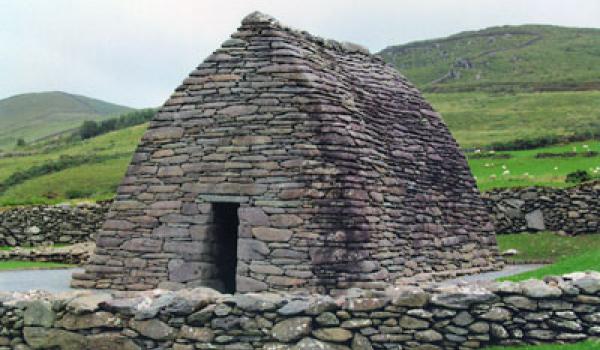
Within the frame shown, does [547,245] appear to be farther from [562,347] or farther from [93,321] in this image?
[93,321]

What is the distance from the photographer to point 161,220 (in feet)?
42.2

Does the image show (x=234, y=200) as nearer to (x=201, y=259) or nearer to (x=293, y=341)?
(x=201, y=259)

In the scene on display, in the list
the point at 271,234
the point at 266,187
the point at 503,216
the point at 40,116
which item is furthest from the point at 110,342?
the point at 40,116

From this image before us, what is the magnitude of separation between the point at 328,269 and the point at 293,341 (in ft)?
13.2

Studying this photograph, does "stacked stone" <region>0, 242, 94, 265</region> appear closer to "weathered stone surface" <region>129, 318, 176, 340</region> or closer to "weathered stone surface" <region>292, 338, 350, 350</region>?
"weathered stone surface" <region>129, 318, 176, 340</region>

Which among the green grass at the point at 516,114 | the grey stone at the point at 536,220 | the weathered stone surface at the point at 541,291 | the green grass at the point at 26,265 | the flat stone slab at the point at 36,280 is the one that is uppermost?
the green grass at the point at 516,114

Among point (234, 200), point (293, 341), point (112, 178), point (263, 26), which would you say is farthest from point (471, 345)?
point (112, 178)

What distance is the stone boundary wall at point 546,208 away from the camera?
69.8 ft

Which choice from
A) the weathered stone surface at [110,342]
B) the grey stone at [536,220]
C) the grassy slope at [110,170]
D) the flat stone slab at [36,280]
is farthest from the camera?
the grassy slope at [110,170]

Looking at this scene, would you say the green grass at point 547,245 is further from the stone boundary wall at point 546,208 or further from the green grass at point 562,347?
the green grass at point 562,347

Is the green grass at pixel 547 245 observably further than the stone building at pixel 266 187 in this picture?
Yes

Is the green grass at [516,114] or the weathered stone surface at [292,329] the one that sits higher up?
the green grass at [516,114]

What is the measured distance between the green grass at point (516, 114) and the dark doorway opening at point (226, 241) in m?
41.4

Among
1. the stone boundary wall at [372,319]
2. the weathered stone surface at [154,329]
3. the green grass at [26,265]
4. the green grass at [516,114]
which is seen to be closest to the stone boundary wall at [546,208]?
the green grass at [26,265]
